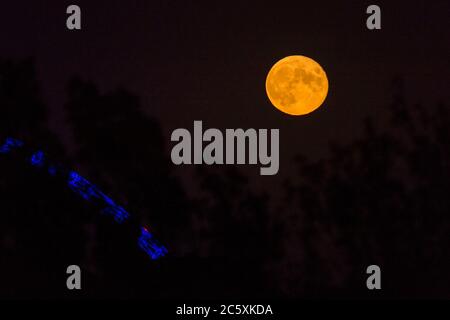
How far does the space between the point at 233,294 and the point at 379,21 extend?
7.16 ft

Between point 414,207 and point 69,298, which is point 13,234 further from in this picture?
point 414,207

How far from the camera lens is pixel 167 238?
19.9 ft

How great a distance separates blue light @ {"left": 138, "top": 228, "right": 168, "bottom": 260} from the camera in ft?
19.8

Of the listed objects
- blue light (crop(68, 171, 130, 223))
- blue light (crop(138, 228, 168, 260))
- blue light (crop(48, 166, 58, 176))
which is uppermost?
blue light (crop(48, 166, 58, 176))

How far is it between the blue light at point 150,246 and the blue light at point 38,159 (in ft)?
2.82

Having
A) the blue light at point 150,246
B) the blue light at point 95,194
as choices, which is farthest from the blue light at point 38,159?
the blue light at point 150,246

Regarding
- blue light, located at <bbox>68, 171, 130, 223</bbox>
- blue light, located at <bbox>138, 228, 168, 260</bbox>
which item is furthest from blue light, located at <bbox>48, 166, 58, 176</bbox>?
blue light, located at <bbox>138, 228, 168, 260</bbox>

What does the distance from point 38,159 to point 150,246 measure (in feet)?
3.29

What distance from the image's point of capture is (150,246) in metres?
6.06

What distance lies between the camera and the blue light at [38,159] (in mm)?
6062

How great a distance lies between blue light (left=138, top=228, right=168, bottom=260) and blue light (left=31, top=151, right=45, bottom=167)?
0.86 metres

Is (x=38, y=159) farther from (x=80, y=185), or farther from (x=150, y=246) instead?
(x=150, y=246)

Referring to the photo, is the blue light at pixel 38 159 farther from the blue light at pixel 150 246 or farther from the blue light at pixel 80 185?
the blue light at pixel 150 246

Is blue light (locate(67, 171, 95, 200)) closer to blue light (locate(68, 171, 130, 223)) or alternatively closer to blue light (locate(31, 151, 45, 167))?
blue light (locate(68, 171, 130, 223))
